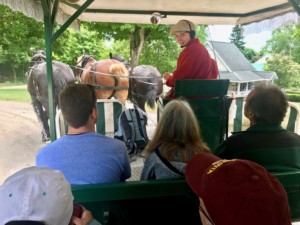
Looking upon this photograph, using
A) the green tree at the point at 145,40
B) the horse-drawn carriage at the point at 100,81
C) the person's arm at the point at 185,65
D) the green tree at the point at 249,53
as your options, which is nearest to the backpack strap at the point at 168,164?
the person's arm at the point at 185,65

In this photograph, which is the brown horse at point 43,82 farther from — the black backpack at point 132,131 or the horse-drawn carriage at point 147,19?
Result: the black backpack at point 132,131

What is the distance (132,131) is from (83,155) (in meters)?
1.51

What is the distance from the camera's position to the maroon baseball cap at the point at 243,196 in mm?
755

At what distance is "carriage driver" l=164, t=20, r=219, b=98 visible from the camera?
3.29 m

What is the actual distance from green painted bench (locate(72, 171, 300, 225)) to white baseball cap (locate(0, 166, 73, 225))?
30cm

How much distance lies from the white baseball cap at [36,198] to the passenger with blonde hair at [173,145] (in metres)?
0.72

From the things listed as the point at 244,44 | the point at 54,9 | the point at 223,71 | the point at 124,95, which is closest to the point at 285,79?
the point at 223,71

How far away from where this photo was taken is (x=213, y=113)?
10.0ft

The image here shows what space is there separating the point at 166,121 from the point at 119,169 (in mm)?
477

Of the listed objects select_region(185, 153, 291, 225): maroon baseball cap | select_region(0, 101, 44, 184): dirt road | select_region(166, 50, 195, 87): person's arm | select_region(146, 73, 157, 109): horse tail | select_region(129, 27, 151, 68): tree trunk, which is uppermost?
select_region(129, 27, 151, 68): tree trunk

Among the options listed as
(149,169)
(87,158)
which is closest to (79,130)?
(87,158)

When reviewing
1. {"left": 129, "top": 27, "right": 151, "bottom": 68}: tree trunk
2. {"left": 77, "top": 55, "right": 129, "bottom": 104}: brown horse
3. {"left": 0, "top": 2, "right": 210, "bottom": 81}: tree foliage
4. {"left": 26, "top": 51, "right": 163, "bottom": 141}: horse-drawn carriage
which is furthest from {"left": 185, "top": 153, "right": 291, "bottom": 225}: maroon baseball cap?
{"left": 129, "top": 27, "right": 151, "bottom": 68}: tree trunk

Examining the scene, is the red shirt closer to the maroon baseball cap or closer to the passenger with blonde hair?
the passenger with blonde hair

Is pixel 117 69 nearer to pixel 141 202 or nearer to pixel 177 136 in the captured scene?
pixel 177 136
